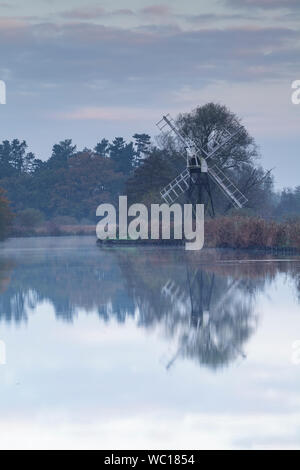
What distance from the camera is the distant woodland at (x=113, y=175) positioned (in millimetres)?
49406

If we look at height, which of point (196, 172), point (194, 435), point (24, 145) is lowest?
point (194, 435)

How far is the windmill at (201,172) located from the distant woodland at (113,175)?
1.77 feet

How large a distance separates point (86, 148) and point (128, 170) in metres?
9.96

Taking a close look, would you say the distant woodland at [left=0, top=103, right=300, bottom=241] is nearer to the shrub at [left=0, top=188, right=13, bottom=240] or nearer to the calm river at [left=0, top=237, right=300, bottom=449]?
the shrub at [left=0, top=188, right=13, bottom=240]

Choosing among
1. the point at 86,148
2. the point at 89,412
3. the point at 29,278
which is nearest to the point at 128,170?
the point at 86,148

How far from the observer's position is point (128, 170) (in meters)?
94.1

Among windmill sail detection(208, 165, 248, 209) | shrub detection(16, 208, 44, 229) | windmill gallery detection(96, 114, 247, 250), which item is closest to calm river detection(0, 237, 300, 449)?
windmill gallery detection(96, 114, 247, 250)

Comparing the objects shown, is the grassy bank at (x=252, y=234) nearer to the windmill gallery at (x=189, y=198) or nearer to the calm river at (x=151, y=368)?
the windmill gallery at (x=189, y=198)

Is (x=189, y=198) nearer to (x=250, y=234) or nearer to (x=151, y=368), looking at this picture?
(x=250, y=234)

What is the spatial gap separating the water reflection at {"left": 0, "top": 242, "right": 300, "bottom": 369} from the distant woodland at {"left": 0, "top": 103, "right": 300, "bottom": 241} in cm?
2119

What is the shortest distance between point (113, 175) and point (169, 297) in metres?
72.8

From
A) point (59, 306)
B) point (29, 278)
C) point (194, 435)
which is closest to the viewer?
point (194, 435)

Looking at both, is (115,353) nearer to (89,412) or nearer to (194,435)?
(89,412)

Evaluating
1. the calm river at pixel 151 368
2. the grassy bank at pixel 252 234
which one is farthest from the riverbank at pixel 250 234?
the calm river at pixel 151 368
